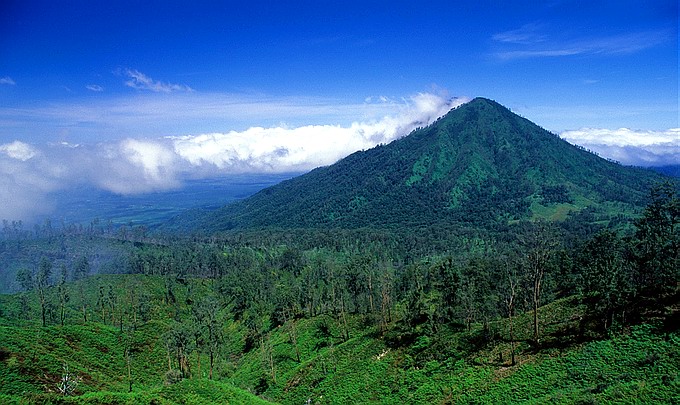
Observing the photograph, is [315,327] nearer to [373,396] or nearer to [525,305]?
[373,396]

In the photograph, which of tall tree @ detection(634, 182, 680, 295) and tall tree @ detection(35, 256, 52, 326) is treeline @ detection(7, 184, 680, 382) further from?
tall tree @ detection(35, 256, 52, 326)

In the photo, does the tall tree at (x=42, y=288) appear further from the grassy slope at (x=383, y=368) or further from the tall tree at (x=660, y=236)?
the tall tree at (x=660, y=236)

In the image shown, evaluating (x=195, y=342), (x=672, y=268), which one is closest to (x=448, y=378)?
(x=672, y=268)

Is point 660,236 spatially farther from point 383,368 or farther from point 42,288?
point 42,288

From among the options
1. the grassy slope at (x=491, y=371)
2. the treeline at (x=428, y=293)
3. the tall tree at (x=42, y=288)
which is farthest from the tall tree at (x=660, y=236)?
the tall tree at (x=42, y=288)

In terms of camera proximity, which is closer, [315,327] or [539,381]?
[539,381]

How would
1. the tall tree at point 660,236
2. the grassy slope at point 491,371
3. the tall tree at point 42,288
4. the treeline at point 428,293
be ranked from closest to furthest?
the grassy slope at point 491,371
the treeline at point 428,293
the tall tree at point 660,236
the tall tree at point 42,288

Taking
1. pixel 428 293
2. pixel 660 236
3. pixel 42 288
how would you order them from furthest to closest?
pixel 428 293, pixel 42 288, pixel 660 236

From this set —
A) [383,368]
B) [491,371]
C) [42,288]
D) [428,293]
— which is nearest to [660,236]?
[491,371]
